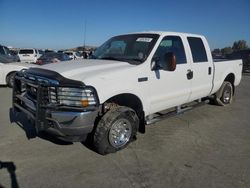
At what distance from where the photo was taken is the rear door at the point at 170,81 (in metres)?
4.70

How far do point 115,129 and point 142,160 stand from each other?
0.65 m

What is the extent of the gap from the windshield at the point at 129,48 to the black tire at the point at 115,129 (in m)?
0.92

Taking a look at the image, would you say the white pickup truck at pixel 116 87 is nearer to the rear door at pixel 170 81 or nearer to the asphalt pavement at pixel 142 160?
the rear door at pixel 170 81

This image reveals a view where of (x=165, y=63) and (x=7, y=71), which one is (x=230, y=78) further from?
(x=7, y=71)

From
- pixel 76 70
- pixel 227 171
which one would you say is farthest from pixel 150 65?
pixel 227 171

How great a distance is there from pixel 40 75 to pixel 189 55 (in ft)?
10.1

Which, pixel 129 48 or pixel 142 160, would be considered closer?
pixel 142 160

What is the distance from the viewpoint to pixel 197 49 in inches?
232

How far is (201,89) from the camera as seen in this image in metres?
6.04

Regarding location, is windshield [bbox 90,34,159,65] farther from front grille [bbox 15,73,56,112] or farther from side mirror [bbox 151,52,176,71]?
front grille [bbox 15,73,56,112]

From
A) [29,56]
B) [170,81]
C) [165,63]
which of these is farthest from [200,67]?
[29,56]

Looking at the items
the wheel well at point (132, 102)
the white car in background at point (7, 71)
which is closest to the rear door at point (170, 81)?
the wheel well at point (132, 102)

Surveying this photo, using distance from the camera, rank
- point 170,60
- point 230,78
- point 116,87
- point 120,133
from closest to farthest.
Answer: point 116,87
point 120,133
point 170,60
point 230,78

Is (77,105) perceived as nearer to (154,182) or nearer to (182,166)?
(154,182)
